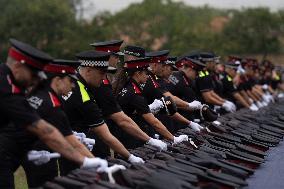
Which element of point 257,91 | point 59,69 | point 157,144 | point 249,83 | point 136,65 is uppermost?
point 59,69

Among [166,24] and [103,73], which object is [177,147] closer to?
[103,73]

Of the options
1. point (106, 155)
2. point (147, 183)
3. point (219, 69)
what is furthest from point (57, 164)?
point (219, 69)

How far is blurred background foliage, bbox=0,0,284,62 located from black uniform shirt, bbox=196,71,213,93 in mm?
33738

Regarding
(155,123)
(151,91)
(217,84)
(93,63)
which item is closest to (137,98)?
(155,123)

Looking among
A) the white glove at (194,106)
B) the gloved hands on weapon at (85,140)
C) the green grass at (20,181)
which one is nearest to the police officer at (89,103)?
the gloved hands on weapon at (85,140)

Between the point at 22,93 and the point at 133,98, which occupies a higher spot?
the point at 22,93

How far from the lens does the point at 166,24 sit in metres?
57.7

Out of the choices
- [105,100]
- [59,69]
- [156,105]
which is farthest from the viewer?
[156,105]

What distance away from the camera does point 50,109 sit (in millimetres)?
5230

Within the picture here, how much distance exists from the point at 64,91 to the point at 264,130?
5.47 meters

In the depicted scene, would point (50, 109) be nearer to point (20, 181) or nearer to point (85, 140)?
point (85, 140)

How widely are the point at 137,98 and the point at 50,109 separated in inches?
83.3

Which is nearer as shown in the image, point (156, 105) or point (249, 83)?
point (156, 105)

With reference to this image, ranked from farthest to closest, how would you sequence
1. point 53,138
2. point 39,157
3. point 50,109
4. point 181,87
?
point 181,87, point 50,109, point 39,157, point 53,138
